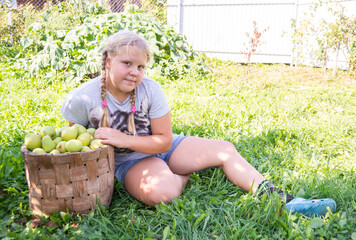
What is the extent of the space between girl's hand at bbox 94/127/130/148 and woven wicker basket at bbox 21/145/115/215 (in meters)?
0.05

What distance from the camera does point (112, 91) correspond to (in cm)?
216

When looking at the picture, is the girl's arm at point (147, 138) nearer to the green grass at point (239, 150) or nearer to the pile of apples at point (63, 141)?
the pile of apples at point (63, 141)

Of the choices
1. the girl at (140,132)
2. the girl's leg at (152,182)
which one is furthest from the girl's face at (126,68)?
the girl's leg at (152,182)

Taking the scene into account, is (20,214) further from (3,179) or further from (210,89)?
(210,89)

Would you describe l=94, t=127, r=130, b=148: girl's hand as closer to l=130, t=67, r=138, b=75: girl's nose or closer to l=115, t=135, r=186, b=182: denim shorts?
l=115, t=135, r=186, b=182: denim shorts

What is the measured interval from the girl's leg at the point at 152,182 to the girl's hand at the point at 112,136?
0.23m

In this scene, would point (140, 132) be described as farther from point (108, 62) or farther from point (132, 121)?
point (108, 62)

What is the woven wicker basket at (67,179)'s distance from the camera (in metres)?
1.77

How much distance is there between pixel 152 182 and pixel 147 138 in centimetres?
29

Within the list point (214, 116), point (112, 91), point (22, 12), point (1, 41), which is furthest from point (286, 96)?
point (22, 12)

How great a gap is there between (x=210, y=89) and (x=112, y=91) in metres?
3.08

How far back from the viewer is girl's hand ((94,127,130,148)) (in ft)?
6.51

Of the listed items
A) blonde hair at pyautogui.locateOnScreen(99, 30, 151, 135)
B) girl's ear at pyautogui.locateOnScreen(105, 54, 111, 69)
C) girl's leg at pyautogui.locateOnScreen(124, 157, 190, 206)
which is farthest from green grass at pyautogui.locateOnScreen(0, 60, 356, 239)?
girl's ear at pyautogui.locateOnScreen(105, 54, 111, 69)

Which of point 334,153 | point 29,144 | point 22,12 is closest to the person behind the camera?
point 29,144
